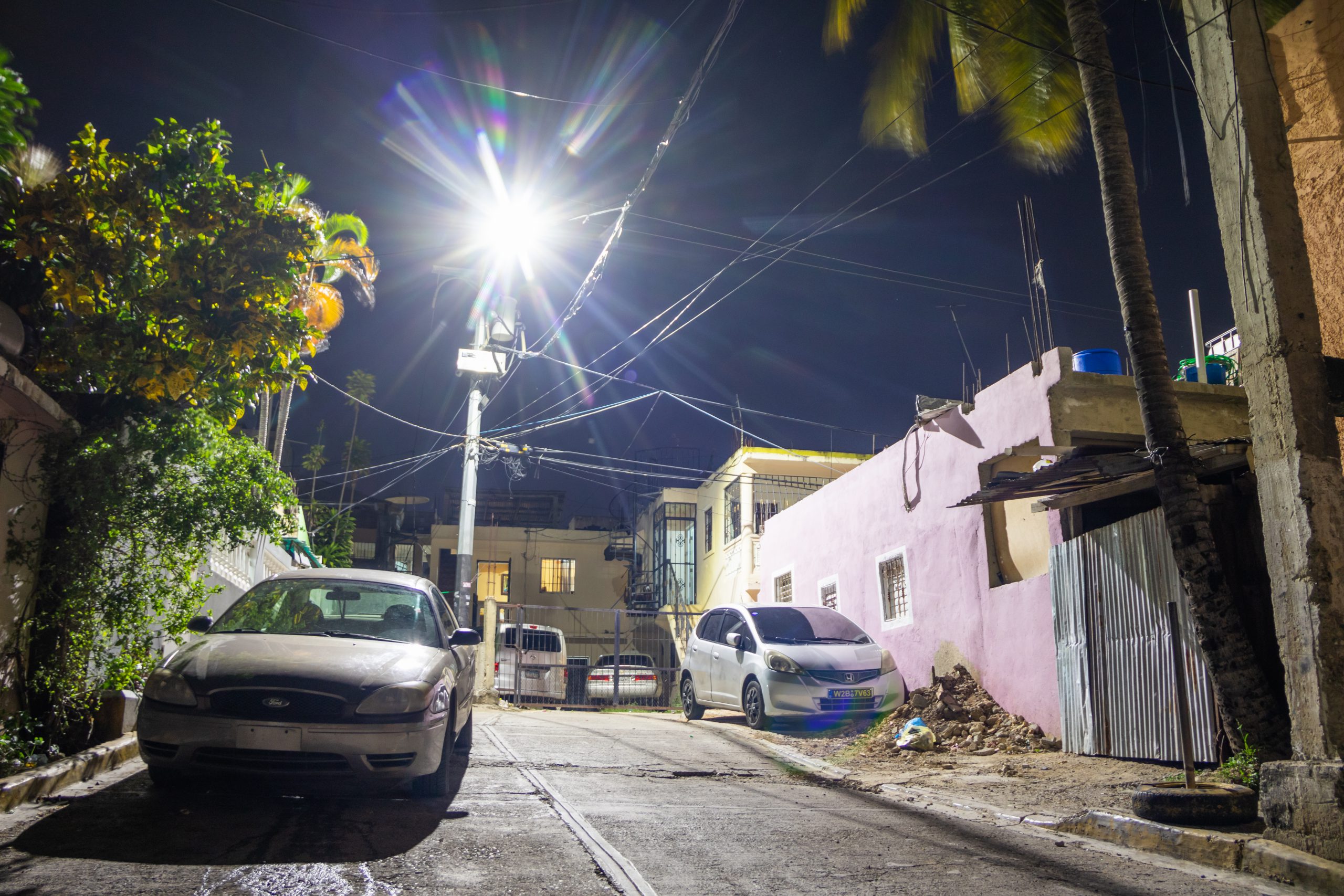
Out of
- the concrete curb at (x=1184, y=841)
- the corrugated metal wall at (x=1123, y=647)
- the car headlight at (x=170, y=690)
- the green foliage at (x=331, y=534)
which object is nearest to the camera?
the concrete curb at (x=1184, y=841)

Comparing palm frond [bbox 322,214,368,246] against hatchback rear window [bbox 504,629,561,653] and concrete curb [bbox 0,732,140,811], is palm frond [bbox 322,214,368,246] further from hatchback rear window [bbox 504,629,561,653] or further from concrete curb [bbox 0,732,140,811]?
concrete curb [bbox 0,732,140,811]

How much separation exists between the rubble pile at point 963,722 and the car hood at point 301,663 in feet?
20.7

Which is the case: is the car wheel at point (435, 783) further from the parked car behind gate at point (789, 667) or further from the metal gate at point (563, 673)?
the metal gate at point (563, 673)

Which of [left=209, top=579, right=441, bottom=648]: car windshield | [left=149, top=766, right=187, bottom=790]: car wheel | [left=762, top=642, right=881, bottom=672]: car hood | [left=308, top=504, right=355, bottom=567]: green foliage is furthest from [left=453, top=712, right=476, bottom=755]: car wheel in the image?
[left=308, top=504, right=355, bottom=567]: green foliage

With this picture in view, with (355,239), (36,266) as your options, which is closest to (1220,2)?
(36,266)

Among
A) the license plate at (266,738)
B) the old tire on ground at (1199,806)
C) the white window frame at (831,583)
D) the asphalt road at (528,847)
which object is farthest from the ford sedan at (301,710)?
the white window frame at (831,583)

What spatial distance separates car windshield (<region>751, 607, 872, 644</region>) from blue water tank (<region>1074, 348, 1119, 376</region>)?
14.6 feet

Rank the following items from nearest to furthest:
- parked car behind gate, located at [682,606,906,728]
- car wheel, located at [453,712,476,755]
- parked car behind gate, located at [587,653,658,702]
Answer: car wheel, located at [453,712,476,755] < parked car behind gate, located at [682,606,906,728] < parked car behind gate, located at [587,653,658,702]

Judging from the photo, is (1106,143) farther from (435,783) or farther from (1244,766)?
(435,783)

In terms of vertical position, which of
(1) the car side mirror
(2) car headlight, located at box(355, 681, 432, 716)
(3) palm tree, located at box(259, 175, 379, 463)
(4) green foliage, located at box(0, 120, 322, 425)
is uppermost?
(3) palm tree, located at box(259, 175, 379, 463)

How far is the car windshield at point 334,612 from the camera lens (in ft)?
21.3

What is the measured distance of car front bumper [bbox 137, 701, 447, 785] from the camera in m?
5.07

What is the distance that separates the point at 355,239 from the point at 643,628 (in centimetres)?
1640

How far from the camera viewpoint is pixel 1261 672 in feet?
19.7
